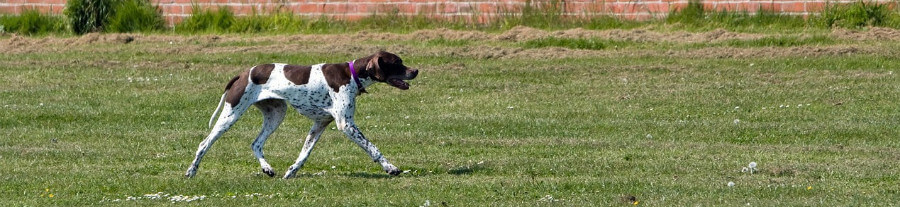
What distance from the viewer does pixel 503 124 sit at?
48.4 ft

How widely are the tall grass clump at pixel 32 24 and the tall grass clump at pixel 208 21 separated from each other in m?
2.01

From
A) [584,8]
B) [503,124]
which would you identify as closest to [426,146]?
[503,124]

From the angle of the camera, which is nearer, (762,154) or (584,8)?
(762,154)

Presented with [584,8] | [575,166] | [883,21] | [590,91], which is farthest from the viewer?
[584,8]

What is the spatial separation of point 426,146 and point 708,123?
120 inches

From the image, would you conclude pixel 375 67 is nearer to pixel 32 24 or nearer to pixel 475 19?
pixel 475 19

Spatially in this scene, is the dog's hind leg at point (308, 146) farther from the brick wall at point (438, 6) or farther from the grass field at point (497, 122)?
the brick wall at point (438, 6)

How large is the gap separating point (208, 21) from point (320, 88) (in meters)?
13.5

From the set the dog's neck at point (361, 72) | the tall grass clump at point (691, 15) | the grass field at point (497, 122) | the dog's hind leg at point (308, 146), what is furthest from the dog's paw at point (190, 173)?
the tall grass clump at point (691, 15)

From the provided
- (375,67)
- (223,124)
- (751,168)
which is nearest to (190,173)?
(223,124)

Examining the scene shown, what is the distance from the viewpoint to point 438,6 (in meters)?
23.0

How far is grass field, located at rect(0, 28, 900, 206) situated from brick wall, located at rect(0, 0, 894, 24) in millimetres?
936

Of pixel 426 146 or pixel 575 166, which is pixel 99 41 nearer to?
pixel 426 146

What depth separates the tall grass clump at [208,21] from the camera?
23891mm
